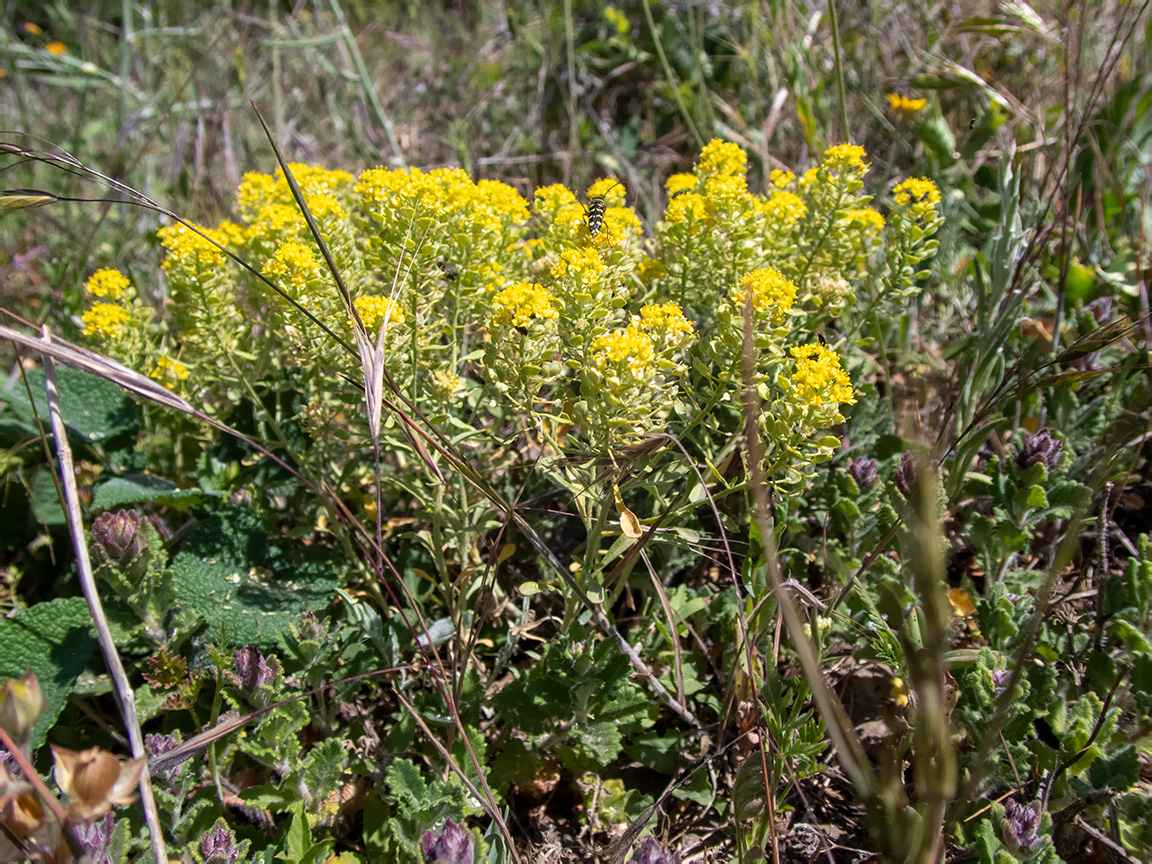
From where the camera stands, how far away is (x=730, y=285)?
2082 millimetres

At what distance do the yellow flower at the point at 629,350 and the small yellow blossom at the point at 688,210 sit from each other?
1.89 ft

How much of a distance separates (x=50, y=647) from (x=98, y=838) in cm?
71

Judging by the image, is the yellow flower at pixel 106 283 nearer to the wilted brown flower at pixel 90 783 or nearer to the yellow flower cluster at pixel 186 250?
the yellow flower cluster at pixel 186 250

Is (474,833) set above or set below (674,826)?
above

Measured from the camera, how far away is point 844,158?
2.10m

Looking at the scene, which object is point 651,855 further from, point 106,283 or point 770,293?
point 106,283

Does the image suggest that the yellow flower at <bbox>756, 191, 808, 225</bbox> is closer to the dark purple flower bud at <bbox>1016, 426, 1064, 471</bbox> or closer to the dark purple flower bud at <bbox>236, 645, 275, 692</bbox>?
the dark purple flower bud at <bbox>1016, 426, 1064, 471</bbox>

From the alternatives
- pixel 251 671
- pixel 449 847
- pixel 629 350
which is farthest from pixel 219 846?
pixel 629 350

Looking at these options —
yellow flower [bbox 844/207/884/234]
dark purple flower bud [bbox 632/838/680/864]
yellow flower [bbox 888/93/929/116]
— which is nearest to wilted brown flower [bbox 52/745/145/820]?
dark purple flower bud [bbox 632/838/680/864]

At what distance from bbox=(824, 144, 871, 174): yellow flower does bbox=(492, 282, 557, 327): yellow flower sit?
37.2 inches

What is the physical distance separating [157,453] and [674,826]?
210 centimetres

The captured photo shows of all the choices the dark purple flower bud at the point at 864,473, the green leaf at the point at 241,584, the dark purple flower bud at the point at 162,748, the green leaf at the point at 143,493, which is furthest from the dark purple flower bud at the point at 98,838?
the dark purple flower bud at the point at 864,473

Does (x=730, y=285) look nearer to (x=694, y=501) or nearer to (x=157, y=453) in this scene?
(x=694, y=501)

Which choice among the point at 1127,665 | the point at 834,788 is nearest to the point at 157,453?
the point at 834,788
